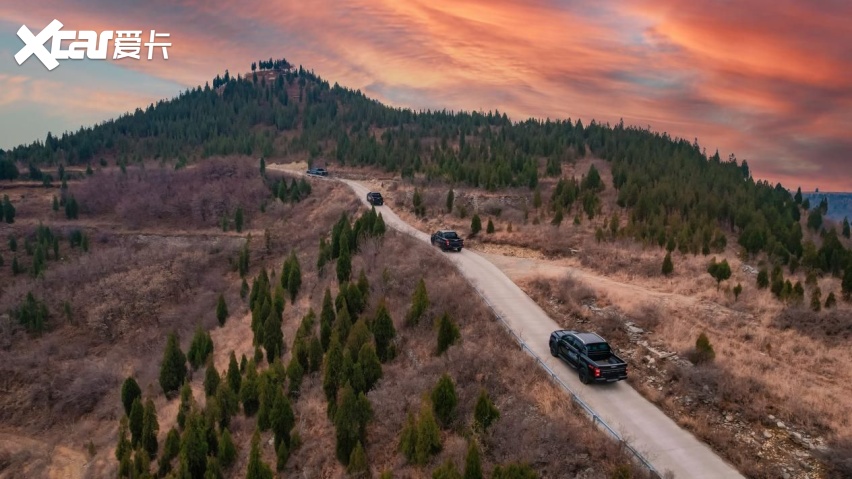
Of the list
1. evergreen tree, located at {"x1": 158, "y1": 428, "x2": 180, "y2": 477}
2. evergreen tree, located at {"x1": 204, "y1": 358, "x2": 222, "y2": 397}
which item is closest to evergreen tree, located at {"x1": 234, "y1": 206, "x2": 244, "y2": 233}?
evergreen tree, located at {"x1": 204, "y1": 358, "x2": 222, "y2": 397}

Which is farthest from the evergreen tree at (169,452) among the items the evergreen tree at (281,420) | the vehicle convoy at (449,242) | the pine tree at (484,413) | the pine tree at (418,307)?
the vehicle convoy at (449,242)

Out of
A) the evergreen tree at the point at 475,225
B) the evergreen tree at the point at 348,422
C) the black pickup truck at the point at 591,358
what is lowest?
the evergreen tree at the point at 348,422

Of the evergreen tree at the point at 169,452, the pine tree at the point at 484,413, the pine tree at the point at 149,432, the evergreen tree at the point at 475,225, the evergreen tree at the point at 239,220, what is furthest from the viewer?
the evergreen tree at the point at 239,220

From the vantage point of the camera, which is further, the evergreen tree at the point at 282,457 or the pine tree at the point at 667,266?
the pine tree at the point at 667,266

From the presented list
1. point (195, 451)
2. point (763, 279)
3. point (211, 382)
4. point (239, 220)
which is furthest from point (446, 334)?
point (239, 220)

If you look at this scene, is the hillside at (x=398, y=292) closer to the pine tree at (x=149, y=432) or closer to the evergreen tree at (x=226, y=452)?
the evergreen tree at (x=226, y=452)

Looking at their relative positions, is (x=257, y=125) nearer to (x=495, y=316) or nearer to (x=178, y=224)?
(x=178, y=224)

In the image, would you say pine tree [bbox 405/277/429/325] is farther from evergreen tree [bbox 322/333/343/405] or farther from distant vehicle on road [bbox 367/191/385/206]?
distant vehicle on road [bbox 367/191/385/206]
